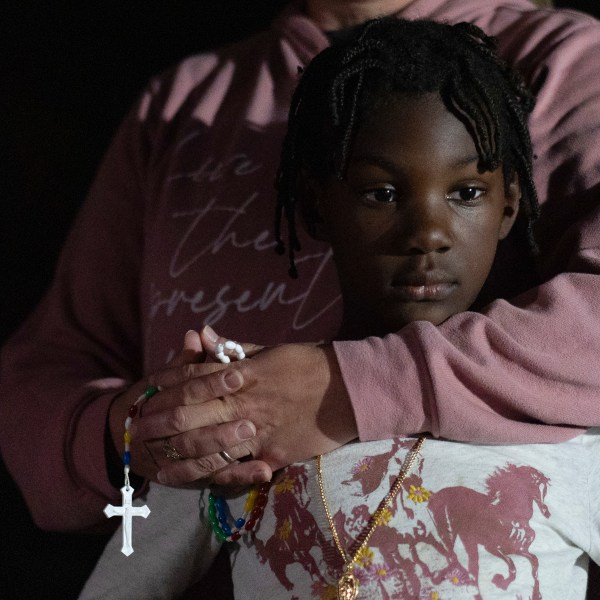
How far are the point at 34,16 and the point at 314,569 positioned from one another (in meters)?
1.32

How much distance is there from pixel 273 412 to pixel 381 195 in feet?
0.81

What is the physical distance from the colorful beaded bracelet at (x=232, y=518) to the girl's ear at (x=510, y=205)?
0.39 metres

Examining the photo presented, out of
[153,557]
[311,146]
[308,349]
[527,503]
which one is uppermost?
[311,146]

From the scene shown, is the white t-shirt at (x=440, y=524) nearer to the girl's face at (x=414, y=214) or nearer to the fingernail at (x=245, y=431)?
the fingernail at (x=245, y=431)

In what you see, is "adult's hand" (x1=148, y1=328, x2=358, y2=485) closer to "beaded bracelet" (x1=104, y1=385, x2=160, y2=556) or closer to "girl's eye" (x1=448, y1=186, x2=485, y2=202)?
"beaded bracelet" (x1=104, y1=385, x2=160, y2=556)

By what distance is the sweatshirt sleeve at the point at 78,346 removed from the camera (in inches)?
52.0

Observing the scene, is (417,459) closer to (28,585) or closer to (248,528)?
(248,528)

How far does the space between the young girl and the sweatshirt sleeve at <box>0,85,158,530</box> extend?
24 cm

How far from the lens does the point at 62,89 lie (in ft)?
6.21

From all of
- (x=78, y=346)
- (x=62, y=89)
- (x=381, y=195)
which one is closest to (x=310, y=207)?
(x=381, y=195)

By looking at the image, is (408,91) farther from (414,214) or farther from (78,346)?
(78,346)

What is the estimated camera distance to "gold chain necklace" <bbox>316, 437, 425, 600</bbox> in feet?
3.06

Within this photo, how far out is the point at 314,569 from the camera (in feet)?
3.18

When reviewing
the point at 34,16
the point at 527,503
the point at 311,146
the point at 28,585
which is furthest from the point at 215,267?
the point at 34,16
